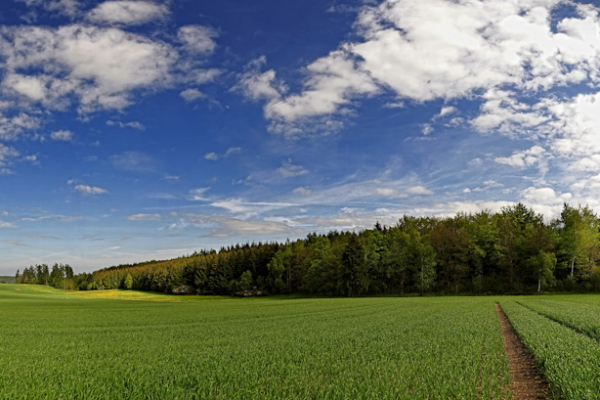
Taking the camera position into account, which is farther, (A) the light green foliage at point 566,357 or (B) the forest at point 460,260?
(B) the forest at point 460,260

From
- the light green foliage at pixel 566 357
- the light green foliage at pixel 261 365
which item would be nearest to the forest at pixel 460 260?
the light green foliage at pixel 566 357

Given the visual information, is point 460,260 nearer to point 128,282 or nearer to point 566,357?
point 566,357

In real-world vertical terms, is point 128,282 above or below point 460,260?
below

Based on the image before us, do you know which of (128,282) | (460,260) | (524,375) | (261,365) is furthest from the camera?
(128,282)

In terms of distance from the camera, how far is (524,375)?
14.0 metres

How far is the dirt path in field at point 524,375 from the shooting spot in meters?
11.8

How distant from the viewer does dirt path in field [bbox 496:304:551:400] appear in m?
11.8

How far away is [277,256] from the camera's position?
116 metres

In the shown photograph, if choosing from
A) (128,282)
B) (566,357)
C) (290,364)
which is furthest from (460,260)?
(128,282)

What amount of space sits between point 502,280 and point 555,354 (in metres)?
77.0

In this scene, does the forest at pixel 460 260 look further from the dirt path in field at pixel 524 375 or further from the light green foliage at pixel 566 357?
the dirt path in field at pixel 524 375

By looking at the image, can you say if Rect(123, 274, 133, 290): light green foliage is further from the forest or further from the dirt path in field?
the dirt path in field

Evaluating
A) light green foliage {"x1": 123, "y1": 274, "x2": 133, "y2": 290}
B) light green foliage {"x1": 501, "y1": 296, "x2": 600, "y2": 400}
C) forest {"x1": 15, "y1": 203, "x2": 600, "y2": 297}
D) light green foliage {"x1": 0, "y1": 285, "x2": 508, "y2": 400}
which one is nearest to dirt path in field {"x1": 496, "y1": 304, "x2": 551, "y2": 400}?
light green foliage {"x1": 501, "y1": 296, "x2": 600, "y2": 400}

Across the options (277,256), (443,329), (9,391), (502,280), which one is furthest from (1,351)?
(277,256)
